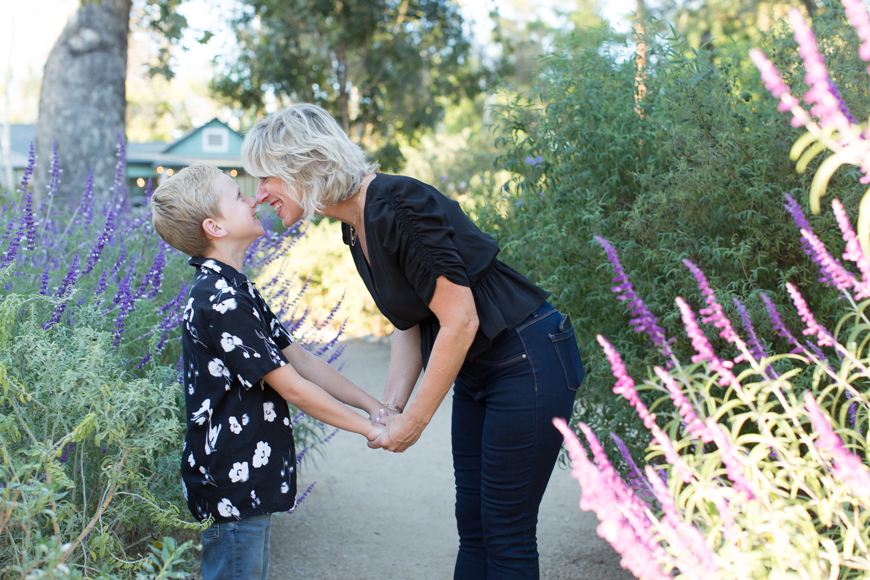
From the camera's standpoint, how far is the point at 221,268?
2182mm

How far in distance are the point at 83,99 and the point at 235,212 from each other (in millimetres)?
5836

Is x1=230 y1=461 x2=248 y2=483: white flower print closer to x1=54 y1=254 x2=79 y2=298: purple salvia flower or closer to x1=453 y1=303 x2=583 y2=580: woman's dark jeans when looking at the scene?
x1=453 y1=303 x2=583 y2=580: woman's dark jeans

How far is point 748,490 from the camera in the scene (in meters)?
1.36

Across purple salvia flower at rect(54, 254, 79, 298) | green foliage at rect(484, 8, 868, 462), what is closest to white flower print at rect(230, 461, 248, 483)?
purple salvia flower at rect(54, 254, 79, 298)

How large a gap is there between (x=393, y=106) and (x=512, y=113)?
1316cm

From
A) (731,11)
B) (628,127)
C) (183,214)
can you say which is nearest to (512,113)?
(628,127)

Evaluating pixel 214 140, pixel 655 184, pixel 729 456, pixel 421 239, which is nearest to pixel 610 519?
pixel 729 456

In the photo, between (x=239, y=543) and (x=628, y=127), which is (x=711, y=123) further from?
(x=239, y=543)

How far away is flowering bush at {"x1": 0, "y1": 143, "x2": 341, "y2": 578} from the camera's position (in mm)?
1743

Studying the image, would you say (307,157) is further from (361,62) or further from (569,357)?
(361,62)

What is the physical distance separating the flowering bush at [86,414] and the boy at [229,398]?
12 cm

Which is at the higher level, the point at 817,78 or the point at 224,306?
the point at 817,78

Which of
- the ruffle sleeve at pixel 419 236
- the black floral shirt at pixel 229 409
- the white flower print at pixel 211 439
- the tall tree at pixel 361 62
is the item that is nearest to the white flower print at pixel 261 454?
the black floral shirt at pixel 229 409

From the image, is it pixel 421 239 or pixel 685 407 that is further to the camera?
pixel 421 239
